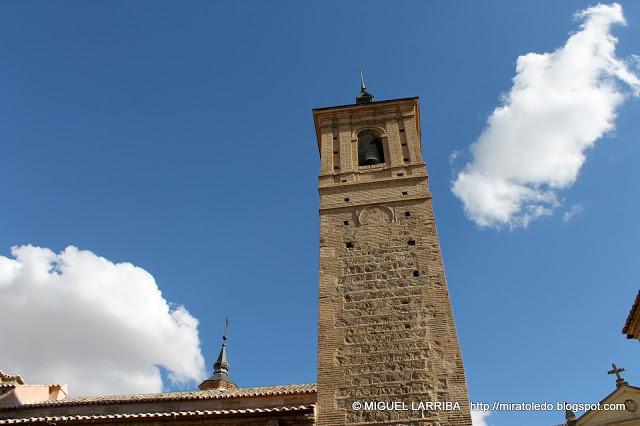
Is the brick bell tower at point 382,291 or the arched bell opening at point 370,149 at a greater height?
the arched bell opening at point 370,149

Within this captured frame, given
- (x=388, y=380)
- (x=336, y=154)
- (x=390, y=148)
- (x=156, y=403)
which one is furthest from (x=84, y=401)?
(x=390, y=148)

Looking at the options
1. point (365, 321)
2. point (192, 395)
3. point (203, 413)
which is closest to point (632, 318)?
point (365, 321)

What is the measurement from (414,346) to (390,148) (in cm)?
551

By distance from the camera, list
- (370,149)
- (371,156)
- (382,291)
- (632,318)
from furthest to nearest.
→ (370,149)
(371,156)
(382,291)
(632,318)

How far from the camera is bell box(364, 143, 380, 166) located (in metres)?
12.7

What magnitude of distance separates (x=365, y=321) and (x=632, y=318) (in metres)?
4.43

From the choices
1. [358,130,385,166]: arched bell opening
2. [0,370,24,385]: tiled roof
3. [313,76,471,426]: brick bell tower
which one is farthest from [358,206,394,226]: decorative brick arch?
[0,370,24,385]: tiled roof

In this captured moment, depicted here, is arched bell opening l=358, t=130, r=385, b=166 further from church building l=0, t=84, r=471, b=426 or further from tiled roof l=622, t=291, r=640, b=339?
tiled roof l=622, t=291, r=640, b=339

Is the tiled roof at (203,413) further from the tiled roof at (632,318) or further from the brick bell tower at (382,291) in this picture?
the tiled roof at (632,318)

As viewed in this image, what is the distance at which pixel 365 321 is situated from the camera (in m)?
9.60

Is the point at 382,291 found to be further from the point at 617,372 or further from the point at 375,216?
the point at 617,372

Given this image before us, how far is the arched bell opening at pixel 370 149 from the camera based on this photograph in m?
12.8

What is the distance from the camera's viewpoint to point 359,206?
11461 millimetres

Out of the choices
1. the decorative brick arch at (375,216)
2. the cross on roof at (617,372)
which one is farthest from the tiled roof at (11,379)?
the cross on roof at (617,372)
